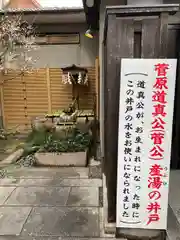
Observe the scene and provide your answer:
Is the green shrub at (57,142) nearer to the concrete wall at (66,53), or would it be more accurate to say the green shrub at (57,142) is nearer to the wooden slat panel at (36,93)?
the wooden slat panel at (36,93)

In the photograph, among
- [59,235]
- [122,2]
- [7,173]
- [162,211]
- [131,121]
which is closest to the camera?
[131,121]

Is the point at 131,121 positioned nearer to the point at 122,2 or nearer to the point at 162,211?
the point at 162,211

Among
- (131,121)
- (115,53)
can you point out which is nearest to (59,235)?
(131,121)

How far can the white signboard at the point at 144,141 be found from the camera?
2365 mm

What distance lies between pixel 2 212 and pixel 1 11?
6176mm

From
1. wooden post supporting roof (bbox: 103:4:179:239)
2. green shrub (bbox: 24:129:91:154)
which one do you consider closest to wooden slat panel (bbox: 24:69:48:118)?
green shrub (bbox: 24:129:91:154)

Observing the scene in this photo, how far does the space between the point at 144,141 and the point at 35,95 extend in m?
6.88

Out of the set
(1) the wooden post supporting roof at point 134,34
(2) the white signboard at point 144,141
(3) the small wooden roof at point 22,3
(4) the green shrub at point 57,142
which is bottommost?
(4) the green shrub at point 57,142

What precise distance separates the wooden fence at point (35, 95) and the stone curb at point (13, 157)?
2393 mm

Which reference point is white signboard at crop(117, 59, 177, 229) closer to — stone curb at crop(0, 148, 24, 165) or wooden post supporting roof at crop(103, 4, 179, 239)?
wooden post supporting roof at crop(103, 4, 179, 239)

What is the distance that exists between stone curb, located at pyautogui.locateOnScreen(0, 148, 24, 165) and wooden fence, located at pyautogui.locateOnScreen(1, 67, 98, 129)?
2.39 metres

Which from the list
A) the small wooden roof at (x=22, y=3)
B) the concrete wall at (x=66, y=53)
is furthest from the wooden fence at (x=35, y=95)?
the small wooden roof at (x=22, y=3)

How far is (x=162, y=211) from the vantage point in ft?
8.62

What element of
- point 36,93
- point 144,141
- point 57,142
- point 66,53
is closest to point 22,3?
point 66,53
